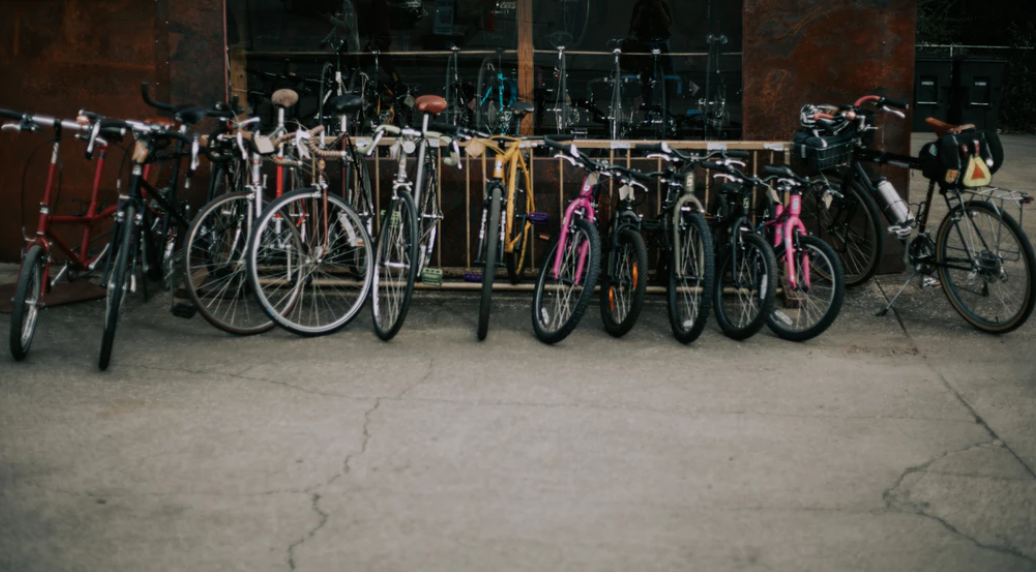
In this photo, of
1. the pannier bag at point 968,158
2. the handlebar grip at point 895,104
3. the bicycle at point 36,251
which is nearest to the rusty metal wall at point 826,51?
the handlebar grip at point 895,104

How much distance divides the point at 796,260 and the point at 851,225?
4.78 ft

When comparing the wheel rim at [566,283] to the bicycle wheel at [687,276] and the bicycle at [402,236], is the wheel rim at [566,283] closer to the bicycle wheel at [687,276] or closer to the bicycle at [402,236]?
the bicycle wheel at [687,276]

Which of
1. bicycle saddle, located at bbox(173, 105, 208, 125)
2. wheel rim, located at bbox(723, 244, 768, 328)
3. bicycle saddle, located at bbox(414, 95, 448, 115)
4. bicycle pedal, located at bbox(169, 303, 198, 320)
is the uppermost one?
bicycle saddle, located at bbox(414, 95, 448, 115)

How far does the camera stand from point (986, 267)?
7.64 meters

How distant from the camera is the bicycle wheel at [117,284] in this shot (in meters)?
6.50

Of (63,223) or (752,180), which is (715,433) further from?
(63,223)

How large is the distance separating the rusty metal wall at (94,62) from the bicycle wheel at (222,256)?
1600 mm

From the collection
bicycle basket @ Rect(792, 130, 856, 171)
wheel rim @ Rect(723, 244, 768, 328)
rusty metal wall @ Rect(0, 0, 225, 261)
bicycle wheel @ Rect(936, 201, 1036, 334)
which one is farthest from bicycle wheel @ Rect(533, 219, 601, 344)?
rusty metal wall @ Rect(0, 0, 225, 261)

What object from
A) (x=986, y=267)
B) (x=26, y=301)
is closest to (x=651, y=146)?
(x=986, y=267)

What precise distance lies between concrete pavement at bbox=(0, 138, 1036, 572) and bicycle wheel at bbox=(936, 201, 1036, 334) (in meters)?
0.16

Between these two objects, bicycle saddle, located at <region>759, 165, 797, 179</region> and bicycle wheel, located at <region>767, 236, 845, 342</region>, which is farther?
bicycle saddle, located at <region>759, 165, 797, 179</region>

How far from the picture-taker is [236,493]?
16.2ft

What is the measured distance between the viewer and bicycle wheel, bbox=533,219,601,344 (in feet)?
23.7

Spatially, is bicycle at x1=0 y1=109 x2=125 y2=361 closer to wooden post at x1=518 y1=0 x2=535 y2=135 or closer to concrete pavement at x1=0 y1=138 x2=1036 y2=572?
concrete pavement at x1=0 y1=138 x2=1036 y2=572
